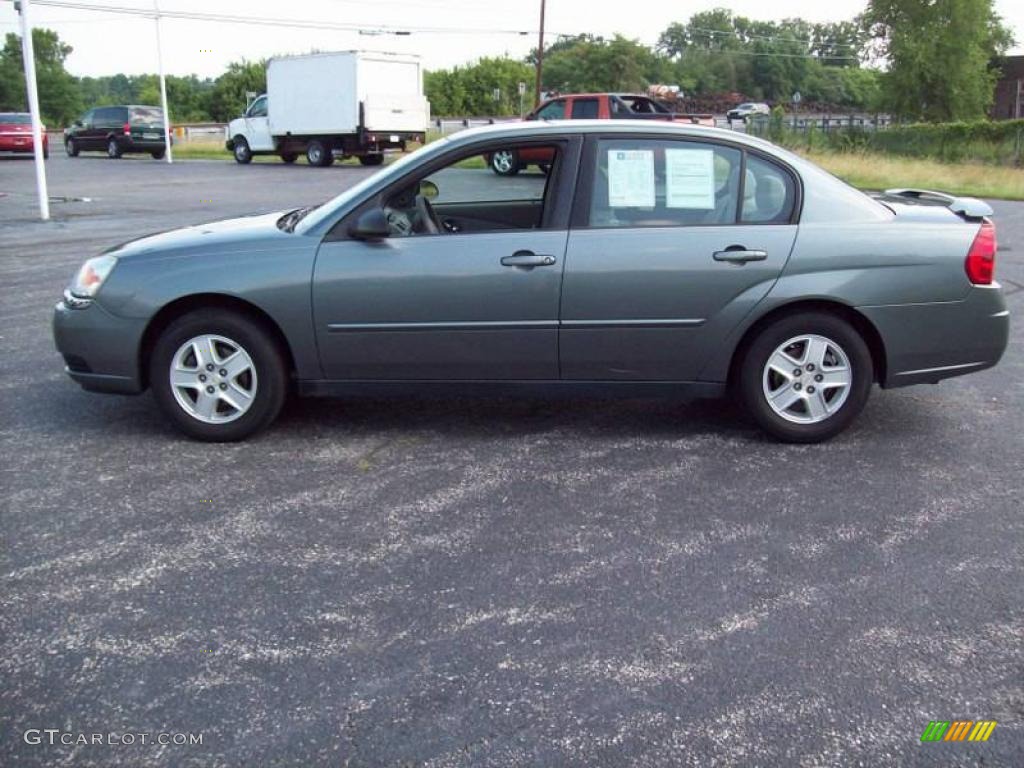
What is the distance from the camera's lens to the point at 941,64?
60.2m

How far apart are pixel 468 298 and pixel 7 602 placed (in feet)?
8.24

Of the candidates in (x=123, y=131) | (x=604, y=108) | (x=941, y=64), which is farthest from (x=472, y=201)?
(x=941, y=64)

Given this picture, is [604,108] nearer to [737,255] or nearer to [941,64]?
[737,255]

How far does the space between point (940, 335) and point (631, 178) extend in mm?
1783

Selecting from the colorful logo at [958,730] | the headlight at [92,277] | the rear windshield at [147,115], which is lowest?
the colorful logo at [958,730]


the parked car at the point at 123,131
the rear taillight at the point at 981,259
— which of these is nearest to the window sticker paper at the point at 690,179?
the rear taillight at the point at 981,259

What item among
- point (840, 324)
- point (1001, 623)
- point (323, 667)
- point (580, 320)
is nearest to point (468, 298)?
point (580, 320)

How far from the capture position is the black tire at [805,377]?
208 inches

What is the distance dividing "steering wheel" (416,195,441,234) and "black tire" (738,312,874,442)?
1.76 meters

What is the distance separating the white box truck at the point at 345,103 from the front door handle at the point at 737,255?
27424 millimetres

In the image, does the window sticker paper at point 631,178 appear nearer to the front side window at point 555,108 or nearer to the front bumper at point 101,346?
the front bumper at point 101,346

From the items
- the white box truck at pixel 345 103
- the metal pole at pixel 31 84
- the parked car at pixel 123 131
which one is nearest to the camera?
the metal pole at pixel 31 84

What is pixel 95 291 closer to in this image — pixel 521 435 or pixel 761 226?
pixel 521 435

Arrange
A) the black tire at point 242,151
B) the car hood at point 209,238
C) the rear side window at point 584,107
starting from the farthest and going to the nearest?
the black tire at point 242,151 → the rear side window at point 584,107 → the car hood at point 209,238
